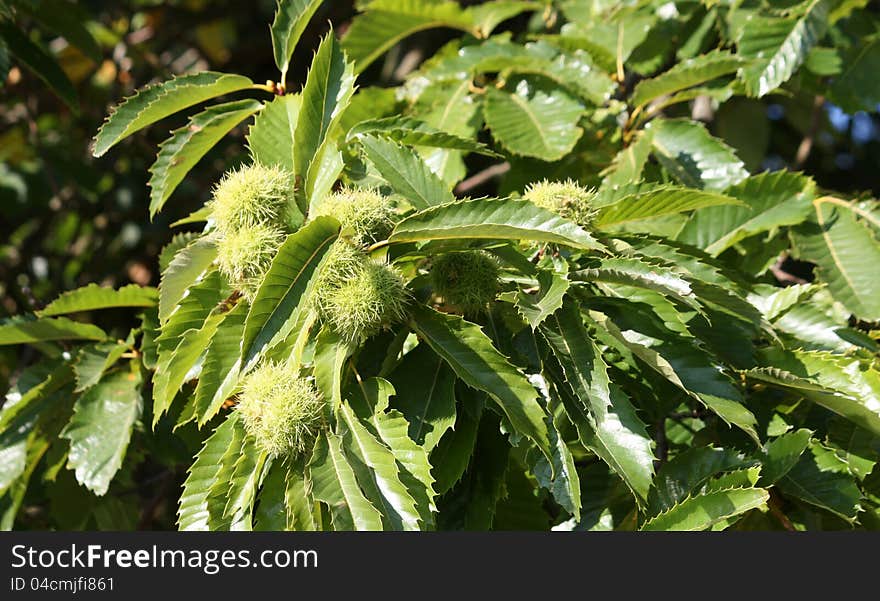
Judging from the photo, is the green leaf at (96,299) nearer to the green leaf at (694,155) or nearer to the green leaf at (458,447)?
the green leaf at (458,447)

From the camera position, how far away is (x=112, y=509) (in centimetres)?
198

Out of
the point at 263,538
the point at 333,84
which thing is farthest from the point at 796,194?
the point at 263,538

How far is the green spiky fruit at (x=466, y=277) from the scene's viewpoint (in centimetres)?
123

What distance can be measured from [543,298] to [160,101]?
2.41 ft

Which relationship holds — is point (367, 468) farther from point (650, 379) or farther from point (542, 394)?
point (650, 379)

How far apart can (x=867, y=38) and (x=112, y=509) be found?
205 centimetres

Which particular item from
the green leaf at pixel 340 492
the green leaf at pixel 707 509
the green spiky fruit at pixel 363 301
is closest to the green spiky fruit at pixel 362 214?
the green spiky fruit at pixel 363 301

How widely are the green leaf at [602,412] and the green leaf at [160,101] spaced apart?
0.69 m

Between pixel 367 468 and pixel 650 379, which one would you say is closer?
pixel 367 468

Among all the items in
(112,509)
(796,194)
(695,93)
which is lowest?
(112,509)

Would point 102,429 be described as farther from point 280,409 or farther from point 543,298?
point 543,298

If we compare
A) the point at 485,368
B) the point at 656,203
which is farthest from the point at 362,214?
the point at 656,203

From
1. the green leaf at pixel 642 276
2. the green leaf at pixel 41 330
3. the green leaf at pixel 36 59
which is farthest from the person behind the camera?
the green leaf at pixel 36 59

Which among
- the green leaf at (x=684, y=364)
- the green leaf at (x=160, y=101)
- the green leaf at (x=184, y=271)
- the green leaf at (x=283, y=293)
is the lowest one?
the green leaf at (x=684, y=364)
